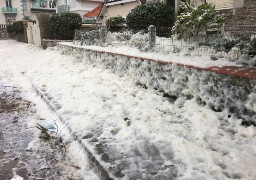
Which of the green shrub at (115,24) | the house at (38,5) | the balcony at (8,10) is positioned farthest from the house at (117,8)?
the balcony at (8,10)

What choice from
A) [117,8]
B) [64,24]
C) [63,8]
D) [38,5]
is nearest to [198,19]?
[64,24]

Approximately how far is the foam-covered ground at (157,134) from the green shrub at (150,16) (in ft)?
17.3

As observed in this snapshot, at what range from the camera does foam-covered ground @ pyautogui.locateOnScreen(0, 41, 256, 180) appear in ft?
8.41

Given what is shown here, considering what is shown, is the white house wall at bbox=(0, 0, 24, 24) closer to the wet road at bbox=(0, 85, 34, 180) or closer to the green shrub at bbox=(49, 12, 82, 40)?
the green shrub at bbox=(49, 12, 82, 40)

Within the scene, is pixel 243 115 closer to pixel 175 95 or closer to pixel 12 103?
pixel 175 95

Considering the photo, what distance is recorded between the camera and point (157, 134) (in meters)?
3.33

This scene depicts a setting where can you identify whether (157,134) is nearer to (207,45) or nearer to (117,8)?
(207,45)

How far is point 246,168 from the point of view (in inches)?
98.0

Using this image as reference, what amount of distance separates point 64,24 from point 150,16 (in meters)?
7.60

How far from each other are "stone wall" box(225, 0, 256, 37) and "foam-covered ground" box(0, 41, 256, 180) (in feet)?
15.9

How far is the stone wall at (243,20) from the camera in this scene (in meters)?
7.82

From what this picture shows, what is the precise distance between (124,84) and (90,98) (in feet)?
3.53

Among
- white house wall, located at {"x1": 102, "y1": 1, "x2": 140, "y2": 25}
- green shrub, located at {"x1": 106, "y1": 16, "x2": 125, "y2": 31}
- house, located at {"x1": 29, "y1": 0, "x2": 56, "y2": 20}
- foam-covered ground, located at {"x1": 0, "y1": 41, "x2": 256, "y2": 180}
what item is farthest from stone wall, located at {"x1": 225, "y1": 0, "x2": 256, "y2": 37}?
house, located at {"x1": 29, "y1": 0, "x2": 56, "y2": 20}

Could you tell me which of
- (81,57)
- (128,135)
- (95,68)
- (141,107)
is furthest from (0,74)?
(128,135)
